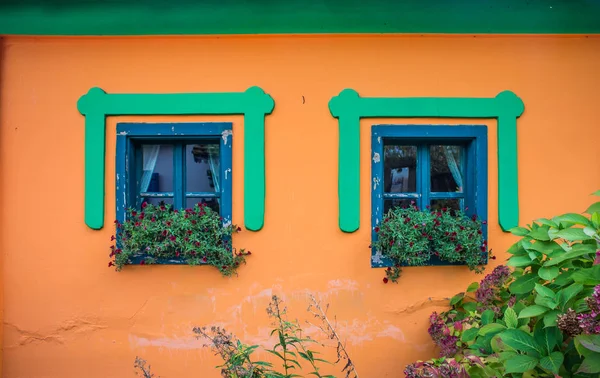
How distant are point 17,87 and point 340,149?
8.08ft

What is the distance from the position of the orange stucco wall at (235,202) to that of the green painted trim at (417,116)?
0.07 meters

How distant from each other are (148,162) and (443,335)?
2511mm

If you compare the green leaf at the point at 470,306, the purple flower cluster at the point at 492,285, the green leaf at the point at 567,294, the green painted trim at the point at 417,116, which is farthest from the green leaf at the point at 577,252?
the green painted trim at the point at 417,116

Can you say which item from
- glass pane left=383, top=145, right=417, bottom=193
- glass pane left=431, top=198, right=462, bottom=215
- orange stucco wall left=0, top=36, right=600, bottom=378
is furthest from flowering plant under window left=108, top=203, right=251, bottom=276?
glass pane left=431, top=198, right=462, bottom=215

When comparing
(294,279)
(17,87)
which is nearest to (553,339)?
(294,279)

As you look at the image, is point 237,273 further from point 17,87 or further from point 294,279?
point 17,87

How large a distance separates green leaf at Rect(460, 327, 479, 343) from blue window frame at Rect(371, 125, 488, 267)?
0.66 metres

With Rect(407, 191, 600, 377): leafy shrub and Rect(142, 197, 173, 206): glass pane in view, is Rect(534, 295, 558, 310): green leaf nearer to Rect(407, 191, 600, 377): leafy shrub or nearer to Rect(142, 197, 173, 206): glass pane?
Rect(407, 191, 600, 377): leafy shrub

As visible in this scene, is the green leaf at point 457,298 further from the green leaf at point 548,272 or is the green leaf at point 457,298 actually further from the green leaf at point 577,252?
the green leaf at point 577,252

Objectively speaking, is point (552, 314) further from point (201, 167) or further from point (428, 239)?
point (201, 167)

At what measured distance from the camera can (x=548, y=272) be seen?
214 cm

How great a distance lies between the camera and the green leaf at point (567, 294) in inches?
72.8

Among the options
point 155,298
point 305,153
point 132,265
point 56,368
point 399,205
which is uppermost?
point 305,153

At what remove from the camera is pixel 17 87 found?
3.32 meters
